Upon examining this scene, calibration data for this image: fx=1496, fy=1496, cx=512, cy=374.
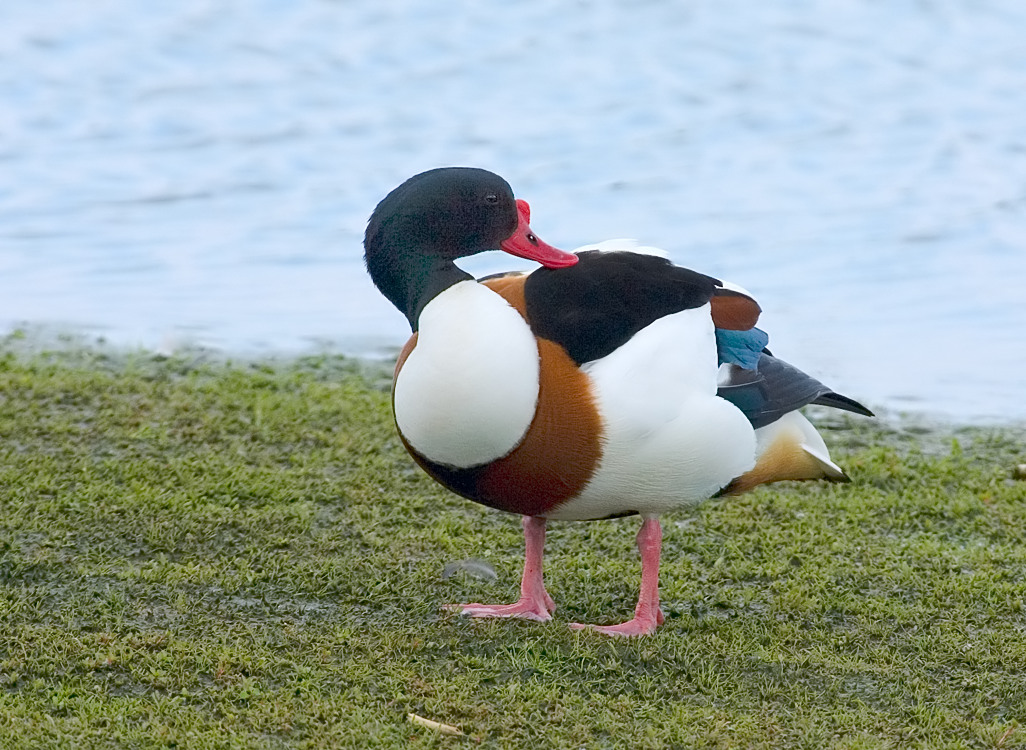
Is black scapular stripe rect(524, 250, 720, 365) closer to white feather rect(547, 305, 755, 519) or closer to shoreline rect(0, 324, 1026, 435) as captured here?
white feather rect(547, 305, 755, 519)

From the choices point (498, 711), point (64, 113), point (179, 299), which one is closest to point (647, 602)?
point (498, 711)

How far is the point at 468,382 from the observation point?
3.10m

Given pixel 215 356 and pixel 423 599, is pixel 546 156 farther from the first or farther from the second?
pixel 423 599

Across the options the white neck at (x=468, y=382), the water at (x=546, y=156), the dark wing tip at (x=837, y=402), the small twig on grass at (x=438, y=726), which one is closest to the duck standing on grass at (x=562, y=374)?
the white neck at (x=468, y=382)

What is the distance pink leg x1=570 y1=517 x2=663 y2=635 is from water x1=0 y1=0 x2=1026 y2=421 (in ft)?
8.63

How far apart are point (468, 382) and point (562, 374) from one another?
0.23 meters

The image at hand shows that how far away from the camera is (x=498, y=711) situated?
310 cm

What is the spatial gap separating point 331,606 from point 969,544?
189 cm

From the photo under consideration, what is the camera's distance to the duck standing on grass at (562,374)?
3150 mm

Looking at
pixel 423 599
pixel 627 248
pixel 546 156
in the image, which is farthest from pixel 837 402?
pixel 546 156

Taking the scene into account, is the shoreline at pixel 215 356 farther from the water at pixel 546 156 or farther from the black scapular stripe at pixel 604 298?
the black scapular stripe at pixel 604 298

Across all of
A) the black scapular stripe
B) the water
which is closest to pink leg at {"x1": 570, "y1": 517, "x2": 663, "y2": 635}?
the black scapular stripe

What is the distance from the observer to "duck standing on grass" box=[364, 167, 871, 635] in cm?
315

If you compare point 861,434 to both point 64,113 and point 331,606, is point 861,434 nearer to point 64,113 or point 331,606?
point 331,606
